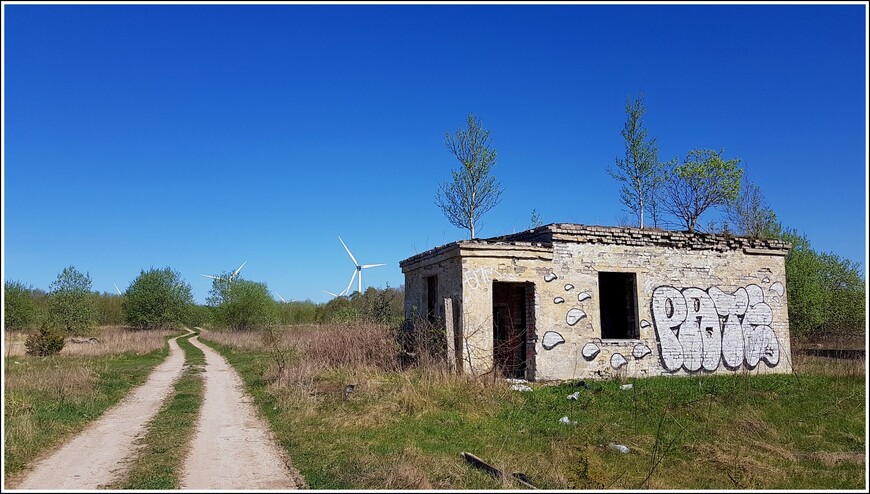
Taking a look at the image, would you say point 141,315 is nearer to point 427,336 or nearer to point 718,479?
point 427,336

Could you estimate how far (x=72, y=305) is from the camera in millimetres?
36500

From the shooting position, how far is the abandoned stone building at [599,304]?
13750mm

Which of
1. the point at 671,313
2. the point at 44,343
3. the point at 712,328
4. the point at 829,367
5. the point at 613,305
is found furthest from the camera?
the point at 44,343

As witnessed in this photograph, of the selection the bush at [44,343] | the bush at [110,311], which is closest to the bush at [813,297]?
the bush at [44,343]

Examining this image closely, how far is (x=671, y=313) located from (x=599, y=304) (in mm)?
1804

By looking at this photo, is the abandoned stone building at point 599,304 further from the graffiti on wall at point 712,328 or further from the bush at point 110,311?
the bush at point 110,311

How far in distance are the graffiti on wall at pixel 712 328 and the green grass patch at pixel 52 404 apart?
13.0 meters

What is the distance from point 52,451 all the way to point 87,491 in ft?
8.82

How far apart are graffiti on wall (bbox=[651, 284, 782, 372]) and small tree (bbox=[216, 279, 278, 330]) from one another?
127 feet

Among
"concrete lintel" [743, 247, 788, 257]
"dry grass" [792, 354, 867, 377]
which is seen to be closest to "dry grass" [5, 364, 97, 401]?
"concrete lintel" [743, 247, 788, 257]

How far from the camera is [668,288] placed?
15.3m

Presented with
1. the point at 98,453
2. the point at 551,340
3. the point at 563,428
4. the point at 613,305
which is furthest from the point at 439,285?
the point at 98,453

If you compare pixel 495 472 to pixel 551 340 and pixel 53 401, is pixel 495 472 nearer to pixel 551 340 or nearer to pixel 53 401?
pixel 551 340

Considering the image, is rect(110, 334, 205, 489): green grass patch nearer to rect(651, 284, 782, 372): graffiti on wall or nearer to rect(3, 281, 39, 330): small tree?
rect(651, 284, 782, 372): graffiti on wall
